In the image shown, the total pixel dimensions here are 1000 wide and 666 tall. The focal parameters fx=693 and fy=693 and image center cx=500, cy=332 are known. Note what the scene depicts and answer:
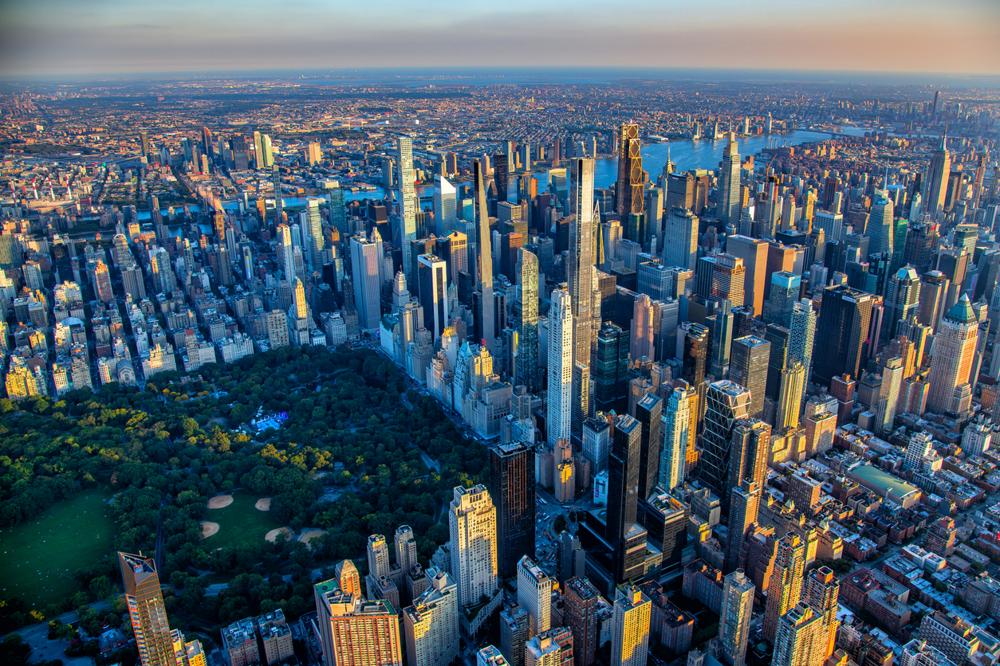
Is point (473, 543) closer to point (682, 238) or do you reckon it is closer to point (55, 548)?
point (55, 548)

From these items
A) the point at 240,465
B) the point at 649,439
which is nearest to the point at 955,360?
the point at 649,439

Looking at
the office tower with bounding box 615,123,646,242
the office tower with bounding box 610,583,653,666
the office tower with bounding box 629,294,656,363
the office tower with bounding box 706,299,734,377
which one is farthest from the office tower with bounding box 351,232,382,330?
the office tower with bounding box 610,583,653,666

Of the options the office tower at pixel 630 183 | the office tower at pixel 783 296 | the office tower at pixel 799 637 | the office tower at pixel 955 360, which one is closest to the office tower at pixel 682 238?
the office tower at pixel 630 183

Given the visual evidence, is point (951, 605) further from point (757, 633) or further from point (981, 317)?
point (981, 317)

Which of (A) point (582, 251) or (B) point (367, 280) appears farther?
(B) point (367, 280)

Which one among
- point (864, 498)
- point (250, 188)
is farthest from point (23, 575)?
point (250, 188)

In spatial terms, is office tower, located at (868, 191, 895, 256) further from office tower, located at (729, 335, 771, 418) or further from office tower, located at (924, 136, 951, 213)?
office tower, located at (729, 335, 771, 418)
